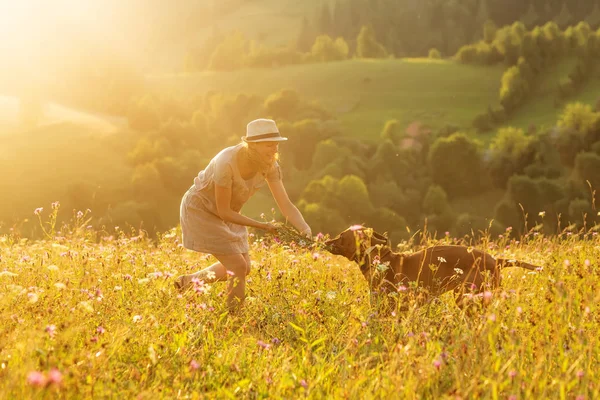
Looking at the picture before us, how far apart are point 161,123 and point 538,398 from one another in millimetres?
97959

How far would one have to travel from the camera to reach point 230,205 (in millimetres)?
6082

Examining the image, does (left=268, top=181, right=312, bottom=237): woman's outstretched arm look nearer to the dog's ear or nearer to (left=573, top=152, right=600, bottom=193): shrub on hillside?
the dog's ear

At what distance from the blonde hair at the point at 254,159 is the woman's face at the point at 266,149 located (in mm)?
30

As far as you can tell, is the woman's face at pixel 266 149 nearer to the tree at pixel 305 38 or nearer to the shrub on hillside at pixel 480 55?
the shrub on hillside at pixel 480 55

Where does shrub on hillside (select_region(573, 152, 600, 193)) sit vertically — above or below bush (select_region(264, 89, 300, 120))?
below

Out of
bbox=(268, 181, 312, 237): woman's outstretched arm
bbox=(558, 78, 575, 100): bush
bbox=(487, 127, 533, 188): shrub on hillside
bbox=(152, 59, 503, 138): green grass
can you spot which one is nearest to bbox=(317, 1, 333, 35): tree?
bbox=(152, 59, 503, 138): green grass

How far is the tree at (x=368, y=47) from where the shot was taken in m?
154

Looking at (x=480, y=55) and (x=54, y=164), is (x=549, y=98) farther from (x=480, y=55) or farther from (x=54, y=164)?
(x=54, y=164)

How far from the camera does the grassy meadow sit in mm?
3020

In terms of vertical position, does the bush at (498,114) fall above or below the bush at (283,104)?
below

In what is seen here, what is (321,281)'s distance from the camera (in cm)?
582

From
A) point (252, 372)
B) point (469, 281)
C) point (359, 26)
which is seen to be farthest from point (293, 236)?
point (359, 26)

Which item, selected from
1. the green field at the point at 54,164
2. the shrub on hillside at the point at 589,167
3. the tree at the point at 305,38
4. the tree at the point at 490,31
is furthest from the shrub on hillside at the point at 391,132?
the tree at the point at 305,38

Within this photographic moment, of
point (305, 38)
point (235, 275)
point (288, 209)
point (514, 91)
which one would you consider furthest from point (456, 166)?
point (305, 38)
